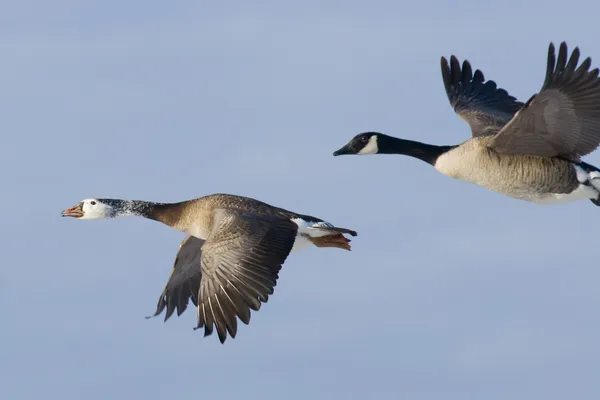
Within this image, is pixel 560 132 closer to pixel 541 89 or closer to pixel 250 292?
pixel 541 89

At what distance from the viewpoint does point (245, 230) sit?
14.6 metres

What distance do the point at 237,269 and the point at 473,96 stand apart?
6.03 metres

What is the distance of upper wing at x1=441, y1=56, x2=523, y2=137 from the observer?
59.8 ft

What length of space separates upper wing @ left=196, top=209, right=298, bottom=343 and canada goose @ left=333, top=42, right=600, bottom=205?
271 centimetres

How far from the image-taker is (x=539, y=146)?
15812mm

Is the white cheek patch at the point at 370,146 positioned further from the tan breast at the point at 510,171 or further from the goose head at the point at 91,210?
the goose head at the point at 91,210

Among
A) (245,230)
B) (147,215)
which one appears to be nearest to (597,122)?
(245,230)

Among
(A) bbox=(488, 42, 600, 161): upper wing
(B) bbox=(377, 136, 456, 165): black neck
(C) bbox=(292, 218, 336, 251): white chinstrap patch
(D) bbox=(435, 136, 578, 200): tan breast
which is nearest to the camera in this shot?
(A) bbox=(488, 42, 600, 161): upper wing

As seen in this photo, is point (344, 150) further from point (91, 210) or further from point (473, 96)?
point (91, 210)

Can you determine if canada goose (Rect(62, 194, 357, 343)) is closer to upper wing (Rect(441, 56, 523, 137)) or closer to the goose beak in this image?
the goose beak

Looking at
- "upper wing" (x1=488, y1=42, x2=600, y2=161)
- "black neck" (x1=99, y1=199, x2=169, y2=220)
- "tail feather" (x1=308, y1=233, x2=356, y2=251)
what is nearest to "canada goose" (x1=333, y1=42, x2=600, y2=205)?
"upper wing" (x1=488, y1=42, x2=600, y2=161)

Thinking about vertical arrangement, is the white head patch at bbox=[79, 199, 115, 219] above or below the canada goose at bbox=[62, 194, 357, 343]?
above

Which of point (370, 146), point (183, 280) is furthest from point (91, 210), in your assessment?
point (370, 146)

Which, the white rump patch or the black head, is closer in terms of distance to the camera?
the white rump patch
